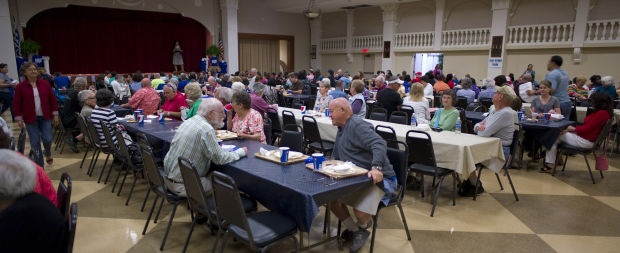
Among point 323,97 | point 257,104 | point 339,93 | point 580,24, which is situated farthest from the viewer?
point 580,24

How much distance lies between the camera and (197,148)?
2.85 m

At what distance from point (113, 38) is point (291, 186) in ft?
52.3

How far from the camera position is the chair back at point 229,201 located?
7.10 ft

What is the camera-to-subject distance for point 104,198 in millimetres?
4277

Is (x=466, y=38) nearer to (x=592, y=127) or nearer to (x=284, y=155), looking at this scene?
(x=592, y=127)

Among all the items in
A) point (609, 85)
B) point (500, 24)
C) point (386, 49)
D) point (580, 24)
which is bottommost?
point (609, 85)

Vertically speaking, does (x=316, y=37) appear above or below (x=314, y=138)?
above

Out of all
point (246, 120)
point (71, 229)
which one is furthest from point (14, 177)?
point (246, 120)

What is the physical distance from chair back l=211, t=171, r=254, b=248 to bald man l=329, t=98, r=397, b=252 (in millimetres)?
883

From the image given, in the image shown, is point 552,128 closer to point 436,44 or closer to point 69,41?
point 436,44

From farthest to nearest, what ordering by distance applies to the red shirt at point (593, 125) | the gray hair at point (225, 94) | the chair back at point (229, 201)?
the gray hair at point (225, 94)
the red shirt at point (593, 125)
the chair back at point (229, 201)

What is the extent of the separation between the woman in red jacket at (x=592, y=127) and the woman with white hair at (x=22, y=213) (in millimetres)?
Answer: 5801

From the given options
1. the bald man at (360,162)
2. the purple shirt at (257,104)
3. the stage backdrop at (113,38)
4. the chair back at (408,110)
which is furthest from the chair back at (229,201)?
the stage backdrop at (113,38)

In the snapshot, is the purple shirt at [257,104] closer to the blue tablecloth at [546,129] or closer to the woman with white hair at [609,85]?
the blue tablecloth at [546,129]
